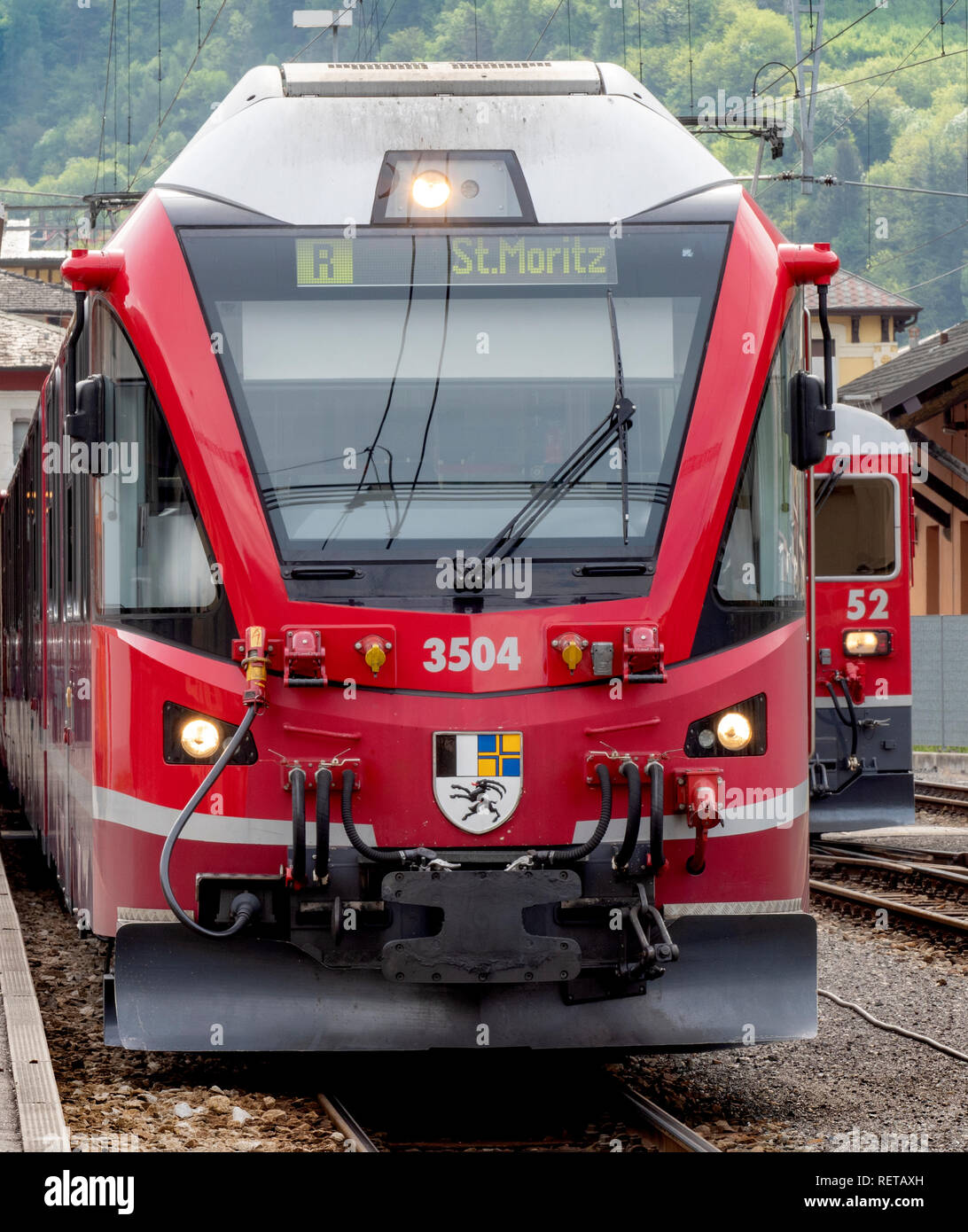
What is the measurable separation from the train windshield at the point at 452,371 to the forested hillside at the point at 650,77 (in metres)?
55.8

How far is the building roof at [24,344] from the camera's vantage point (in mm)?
52562

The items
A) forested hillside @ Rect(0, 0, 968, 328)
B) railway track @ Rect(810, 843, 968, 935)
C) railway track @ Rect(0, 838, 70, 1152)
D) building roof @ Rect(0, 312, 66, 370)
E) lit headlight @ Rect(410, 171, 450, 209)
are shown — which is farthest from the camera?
forested hillside @ Rect(0, 0, 968, 328)

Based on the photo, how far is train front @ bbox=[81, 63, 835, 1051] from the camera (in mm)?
6043

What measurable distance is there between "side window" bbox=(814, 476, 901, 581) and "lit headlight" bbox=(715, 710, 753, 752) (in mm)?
7991

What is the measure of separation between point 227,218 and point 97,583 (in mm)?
1364

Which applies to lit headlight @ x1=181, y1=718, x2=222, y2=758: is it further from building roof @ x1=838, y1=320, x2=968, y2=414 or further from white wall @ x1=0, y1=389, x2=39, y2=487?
white wall @ x1=0, y1=389, x2=39, y2=487

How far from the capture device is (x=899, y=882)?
13281mm

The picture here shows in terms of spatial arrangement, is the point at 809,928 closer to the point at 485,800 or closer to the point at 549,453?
the point at 485,800

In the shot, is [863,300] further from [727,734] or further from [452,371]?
[727,734]

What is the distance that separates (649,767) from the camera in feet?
20.0

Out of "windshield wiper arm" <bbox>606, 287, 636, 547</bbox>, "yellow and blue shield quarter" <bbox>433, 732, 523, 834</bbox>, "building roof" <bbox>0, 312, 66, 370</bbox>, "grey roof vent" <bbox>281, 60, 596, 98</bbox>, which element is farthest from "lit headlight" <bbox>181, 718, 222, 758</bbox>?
"building roof" <bbox>0, 312, 66, 370</bbox>

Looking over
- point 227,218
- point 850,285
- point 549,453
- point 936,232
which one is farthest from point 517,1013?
point 936,232

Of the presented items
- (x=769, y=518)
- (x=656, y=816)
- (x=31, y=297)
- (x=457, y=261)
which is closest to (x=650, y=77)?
→ (x=31, y=297)

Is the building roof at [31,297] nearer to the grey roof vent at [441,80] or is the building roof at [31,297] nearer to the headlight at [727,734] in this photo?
the grey roof vent at [441,80]
